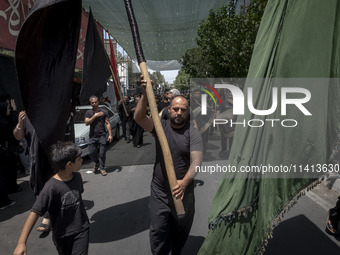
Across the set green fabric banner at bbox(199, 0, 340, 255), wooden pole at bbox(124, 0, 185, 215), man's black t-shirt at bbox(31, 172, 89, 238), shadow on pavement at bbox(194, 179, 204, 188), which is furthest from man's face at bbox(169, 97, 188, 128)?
shadow on pavement at bbox(194, 179, 204, 188)

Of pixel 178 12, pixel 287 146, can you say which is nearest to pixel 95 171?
pixel 287 146

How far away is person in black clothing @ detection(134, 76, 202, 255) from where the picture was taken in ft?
8.68

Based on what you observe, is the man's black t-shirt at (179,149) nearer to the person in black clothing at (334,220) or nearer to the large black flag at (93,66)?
the large black flag at (93,66)

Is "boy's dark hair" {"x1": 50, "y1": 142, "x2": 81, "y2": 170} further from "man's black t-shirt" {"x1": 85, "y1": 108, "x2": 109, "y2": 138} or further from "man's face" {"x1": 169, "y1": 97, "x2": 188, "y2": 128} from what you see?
"man's black t-shirt" {"x1": 85, "y1": 108, "x2": 109, "y2": 138}

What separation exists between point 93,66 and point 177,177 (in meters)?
2.87

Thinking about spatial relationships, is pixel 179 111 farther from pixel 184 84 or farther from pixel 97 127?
pixel 184 84

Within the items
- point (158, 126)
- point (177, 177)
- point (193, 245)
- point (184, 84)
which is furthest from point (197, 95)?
point (184, 84)

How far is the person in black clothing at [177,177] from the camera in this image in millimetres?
2646

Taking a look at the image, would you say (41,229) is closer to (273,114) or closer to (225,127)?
(273,114)

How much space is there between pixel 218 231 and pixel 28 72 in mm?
2196

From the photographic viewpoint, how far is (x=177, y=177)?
2697 millimetres

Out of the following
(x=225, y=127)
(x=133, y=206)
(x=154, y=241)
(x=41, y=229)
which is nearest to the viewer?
(x=154, y=241)

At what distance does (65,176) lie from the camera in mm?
2596

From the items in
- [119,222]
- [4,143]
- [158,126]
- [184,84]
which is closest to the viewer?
[158,126]
